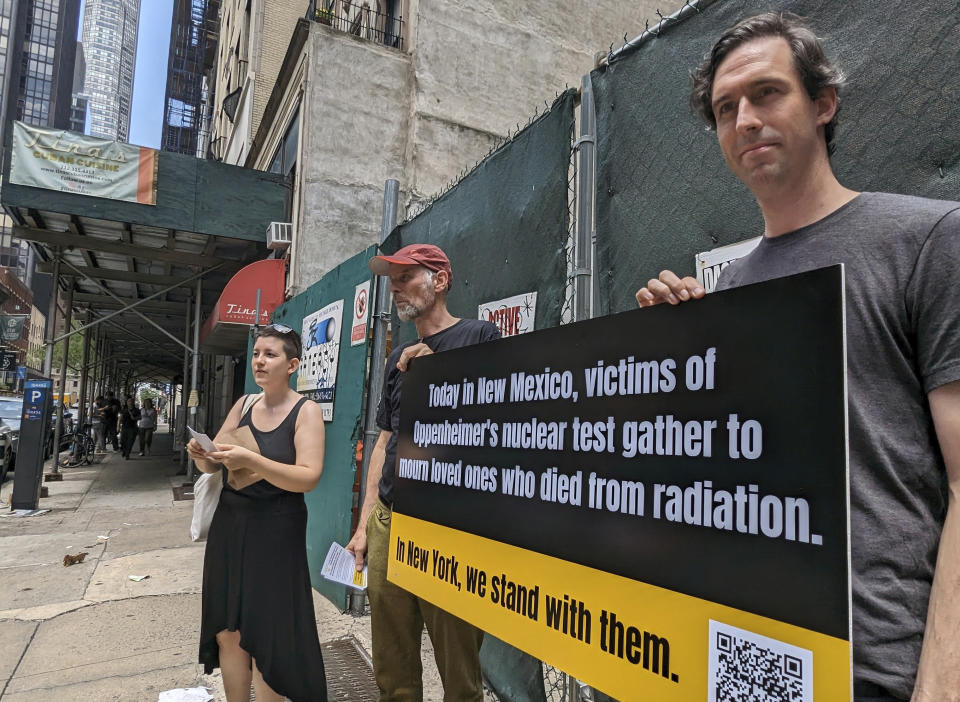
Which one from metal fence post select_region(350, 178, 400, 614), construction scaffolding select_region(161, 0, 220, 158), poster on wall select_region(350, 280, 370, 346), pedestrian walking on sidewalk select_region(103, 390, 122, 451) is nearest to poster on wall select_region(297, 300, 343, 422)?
poster on wall select_region(350, 280, 370, 346)

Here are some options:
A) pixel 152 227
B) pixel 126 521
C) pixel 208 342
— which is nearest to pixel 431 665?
pixel 126 521

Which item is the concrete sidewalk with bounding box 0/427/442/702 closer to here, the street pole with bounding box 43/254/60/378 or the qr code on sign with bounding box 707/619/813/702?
the qr code on sign with bounding box 707/619/813/702

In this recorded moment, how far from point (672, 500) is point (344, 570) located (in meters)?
1.93

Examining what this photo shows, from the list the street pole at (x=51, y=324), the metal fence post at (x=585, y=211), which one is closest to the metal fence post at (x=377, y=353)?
the metal fence post at (x=585, y=211)

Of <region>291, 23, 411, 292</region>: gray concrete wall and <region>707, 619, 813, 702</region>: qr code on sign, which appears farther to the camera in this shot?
<region>291, 23, 411, 292</region>: gray concrete wall

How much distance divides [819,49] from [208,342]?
1372 cm

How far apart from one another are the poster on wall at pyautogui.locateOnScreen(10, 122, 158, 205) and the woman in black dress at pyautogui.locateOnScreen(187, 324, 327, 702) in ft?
29.7

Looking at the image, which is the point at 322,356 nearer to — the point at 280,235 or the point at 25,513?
the point at 280,235

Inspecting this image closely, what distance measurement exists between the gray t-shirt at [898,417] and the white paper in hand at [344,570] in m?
2.02

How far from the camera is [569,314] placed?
9.63 feet

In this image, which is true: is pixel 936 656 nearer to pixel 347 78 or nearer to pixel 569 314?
pixel 569 314

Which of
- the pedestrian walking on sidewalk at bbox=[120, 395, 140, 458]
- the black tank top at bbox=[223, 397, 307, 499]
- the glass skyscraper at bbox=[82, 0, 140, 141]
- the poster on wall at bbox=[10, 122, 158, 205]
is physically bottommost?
the pedestrian walking on sidewalk at bbox=[120, 395, 140, 458]

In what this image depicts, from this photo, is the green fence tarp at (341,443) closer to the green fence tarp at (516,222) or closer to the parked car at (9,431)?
the green fence tarp at (516,222)

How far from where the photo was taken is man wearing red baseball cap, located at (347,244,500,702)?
2297 mm
